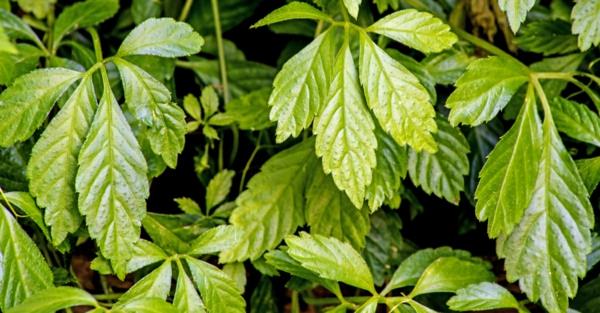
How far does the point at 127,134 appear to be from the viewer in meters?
1.04

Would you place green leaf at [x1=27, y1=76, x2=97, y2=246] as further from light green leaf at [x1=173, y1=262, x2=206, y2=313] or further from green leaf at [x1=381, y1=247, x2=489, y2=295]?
green leaf at [x1=381, y1=247, x2=489, y2=295]

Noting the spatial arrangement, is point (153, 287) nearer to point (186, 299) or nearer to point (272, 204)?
point (186, 299)

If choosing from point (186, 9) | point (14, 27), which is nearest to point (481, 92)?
point (186, 9)

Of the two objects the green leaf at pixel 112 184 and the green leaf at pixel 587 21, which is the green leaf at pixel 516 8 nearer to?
the green leaf at pixel 587 21

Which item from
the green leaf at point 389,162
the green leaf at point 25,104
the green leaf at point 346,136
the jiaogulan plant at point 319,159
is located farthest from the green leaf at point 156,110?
the green leaf at point 389,162

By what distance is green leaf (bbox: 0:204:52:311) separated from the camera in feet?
3.32

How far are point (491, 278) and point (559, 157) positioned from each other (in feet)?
0.78

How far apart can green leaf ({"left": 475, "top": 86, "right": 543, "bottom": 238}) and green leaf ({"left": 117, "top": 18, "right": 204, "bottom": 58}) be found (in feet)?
1.54

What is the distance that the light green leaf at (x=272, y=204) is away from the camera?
1207mm

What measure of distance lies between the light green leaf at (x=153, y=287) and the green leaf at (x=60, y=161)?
0.13m

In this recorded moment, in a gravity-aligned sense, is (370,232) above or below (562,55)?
below

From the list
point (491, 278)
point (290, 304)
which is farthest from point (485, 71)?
point (290, 304)

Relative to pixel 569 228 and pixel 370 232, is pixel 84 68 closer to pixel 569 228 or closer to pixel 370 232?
pixel 370 232

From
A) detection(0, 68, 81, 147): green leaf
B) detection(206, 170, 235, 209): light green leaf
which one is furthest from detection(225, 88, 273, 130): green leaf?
detection(0, 68, 81, 147): green leaf
